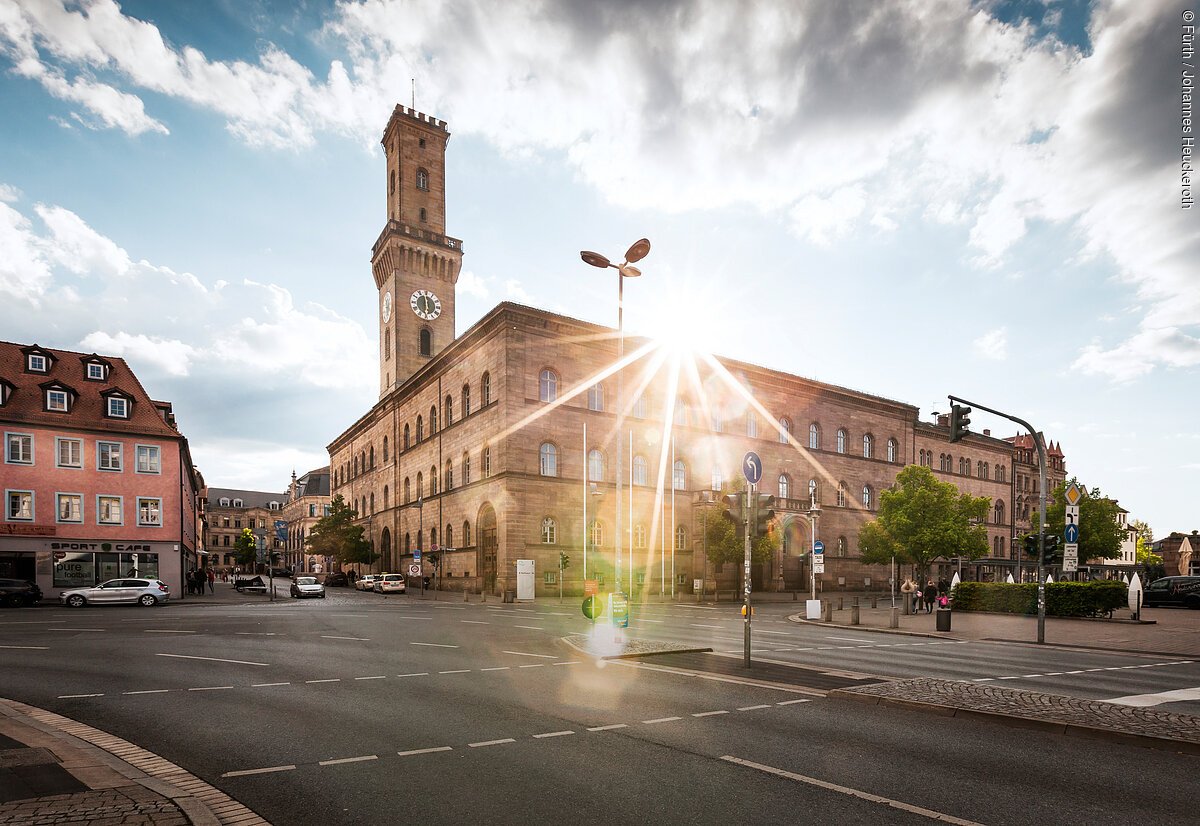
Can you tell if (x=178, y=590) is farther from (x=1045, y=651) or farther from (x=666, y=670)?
(x=1045, y=651)

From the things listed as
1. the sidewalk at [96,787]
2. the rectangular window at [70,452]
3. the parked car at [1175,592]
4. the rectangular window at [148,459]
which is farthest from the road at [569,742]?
the rectangular window at [148,459]

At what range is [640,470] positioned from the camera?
51.9m

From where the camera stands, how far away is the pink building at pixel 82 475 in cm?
3981

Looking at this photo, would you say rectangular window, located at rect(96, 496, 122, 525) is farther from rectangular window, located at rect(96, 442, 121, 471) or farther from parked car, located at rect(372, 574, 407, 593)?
parked car, located at rect(372, 574, 407, 593)

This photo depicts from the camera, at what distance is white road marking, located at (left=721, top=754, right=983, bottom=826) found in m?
5.82

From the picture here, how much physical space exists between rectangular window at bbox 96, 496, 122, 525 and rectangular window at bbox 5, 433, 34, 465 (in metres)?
4.11

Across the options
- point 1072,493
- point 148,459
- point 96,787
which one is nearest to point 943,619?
point 1072,493

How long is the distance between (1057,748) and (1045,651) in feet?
41.3

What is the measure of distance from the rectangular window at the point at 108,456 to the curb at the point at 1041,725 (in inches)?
1806

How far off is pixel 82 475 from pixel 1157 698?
49.6 m

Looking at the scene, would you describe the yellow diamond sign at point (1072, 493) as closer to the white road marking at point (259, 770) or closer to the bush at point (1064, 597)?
the bush at point (1064, 597)

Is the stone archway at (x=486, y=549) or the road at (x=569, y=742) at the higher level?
the road at (x=569, y=742)

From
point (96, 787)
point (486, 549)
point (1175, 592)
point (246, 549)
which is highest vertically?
point (96, 787)

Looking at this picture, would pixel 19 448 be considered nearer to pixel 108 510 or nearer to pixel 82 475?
pixel 82 475
